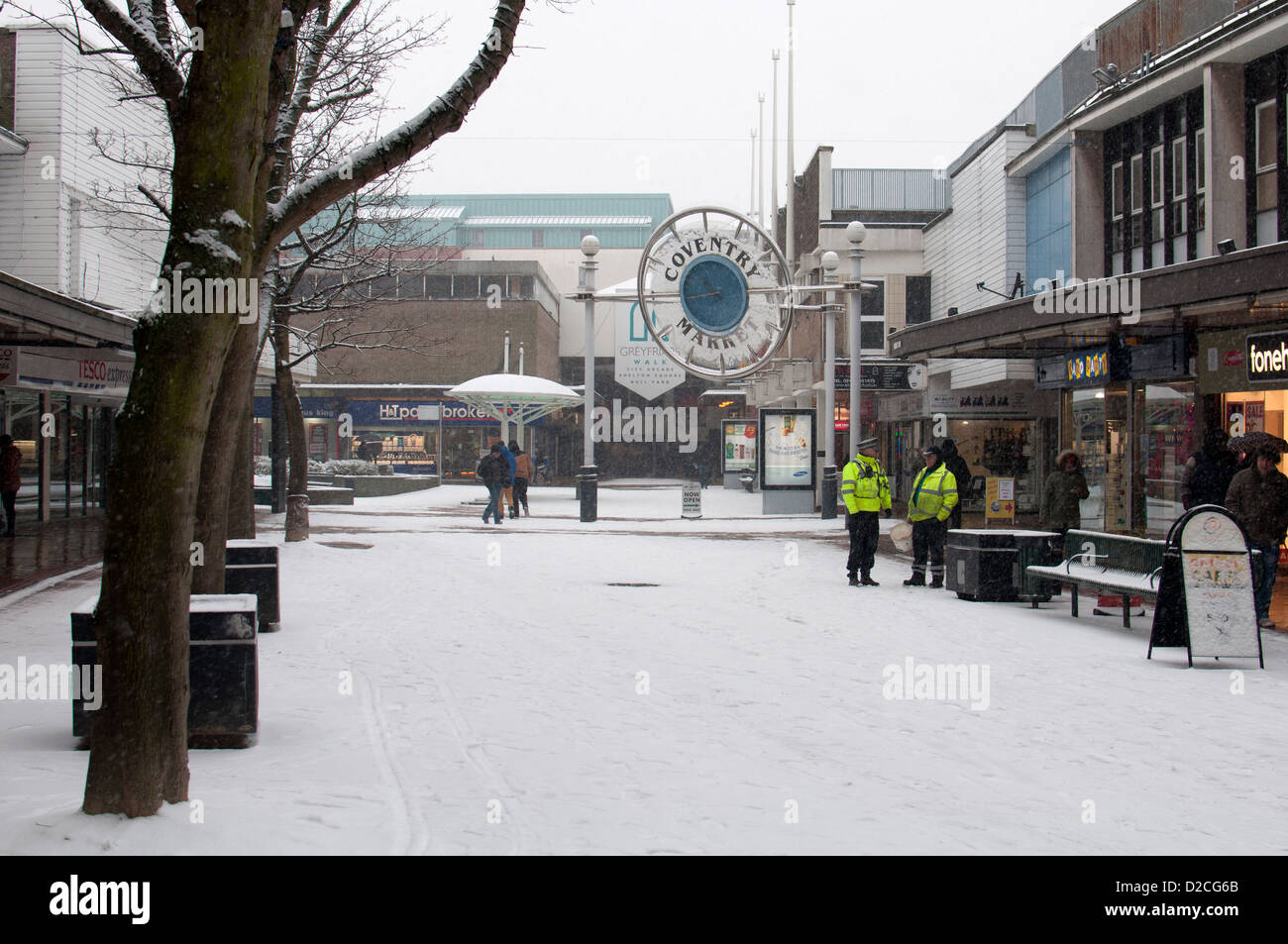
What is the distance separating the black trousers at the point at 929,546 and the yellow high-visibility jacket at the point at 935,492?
0.13 m

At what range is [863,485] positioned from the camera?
14.3 m

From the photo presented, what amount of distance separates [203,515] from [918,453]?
82.6 feet

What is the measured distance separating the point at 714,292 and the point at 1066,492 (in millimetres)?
13205

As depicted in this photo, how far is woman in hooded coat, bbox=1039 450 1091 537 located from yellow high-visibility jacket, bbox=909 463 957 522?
4.01ft

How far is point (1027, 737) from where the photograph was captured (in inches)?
271

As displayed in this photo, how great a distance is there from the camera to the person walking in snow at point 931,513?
14.3 metres

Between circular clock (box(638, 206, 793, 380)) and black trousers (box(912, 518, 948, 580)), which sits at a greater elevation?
circular clock (box(638, 206, 793, 380))

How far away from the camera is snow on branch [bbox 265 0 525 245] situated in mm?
5926
